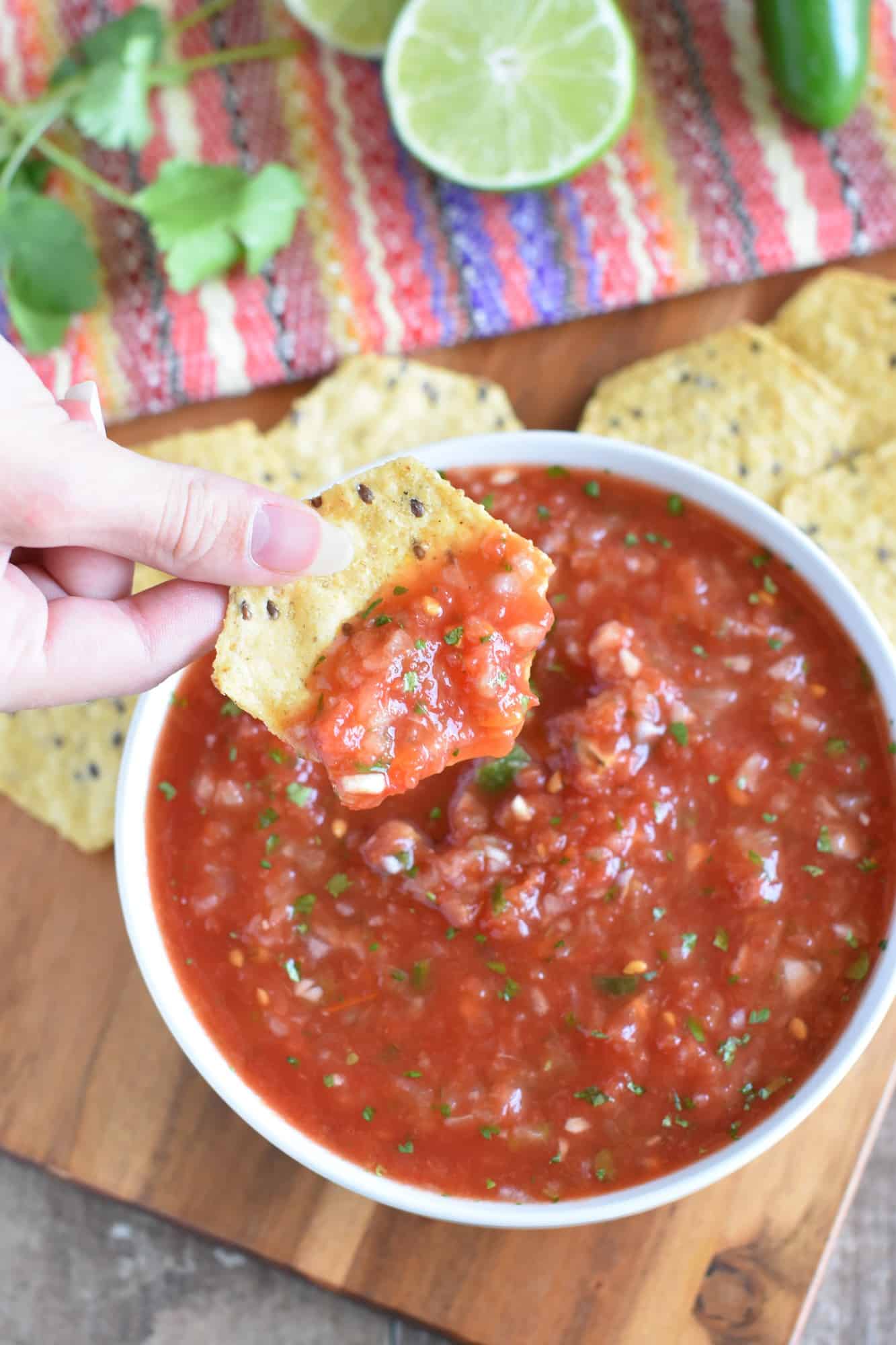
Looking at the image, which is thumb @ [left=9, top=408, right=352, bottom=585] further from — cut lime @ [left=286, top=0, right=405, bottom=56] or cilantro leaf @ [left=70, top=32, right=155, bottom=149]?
cut lime @ [left=286, top=0, right=405, bottom=56]

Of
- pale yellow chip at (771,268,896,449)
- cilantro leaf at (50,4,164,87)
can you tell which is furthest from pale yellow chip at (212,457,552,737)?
cilantro leaf at (50,4,164,87)

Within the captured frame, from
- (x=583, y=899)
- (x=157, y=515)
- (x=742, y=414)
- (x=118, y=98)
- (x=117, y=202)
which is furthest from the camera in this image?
(x=117, y=202)

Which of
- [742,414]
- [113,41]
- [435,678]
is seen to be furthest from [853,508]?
[113,41]

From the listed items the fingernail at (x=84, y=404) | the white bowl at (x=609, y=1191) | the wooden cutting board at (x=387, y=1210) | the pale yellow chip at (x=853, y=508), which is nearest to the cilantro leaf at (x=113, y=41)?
the wooden cutting board at (x=387, y=1210)

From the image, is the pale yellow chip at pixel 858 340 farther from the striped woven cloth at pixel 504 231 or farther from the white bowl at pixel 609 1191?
the white bowl at pixel 609 1191

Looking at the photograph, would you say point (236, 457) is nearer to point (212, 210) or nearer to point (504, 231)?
point (212, 210)
